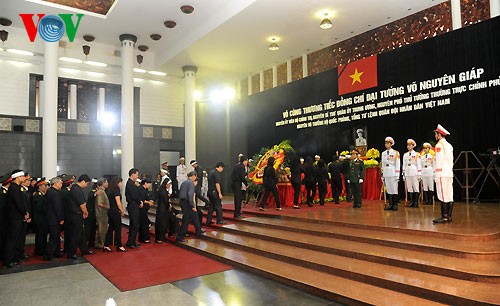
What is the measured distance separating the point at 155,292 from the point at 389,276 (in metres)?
2.91

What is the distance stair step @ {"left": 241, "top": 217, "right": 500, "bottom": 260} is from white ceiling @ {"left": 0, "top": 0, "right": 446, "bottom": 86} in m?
6.58

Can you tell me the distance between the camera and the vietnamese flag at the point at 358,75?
1096 centimetres

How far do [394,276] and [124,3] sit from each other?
10.6 metres

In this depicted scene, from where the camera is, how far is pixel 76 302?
4.16m

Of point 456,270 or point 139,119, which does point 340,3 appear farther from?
point 139,119

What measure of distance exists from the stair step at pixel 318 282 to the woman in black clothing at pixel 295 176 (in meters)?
2.91

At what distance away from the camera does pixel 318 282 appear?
434 centimetres

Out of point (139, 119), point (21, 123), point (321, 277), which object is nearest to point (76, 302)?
point (321, 277)

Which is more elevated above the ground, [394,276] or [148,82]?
[148,82]

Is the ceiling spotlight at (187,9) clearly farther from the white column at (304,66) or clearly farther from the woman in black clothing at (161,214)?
the woman in black clothing at (161,214)

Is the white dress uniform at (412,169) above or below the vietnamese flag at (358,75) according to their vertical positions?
below

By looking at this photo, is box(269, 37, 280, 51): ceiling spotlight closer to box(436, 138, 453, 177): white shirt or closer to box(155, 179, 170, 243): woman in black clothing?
box(155, 179, 170, 243): woman in black clothing

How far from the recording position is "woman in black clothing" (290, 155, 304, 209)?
8.55 metres

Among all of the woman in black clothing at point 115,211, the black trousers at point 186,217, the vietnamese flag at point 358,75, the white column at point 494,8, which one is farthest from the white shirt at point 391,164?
the woman in black clothing at point 115,211
